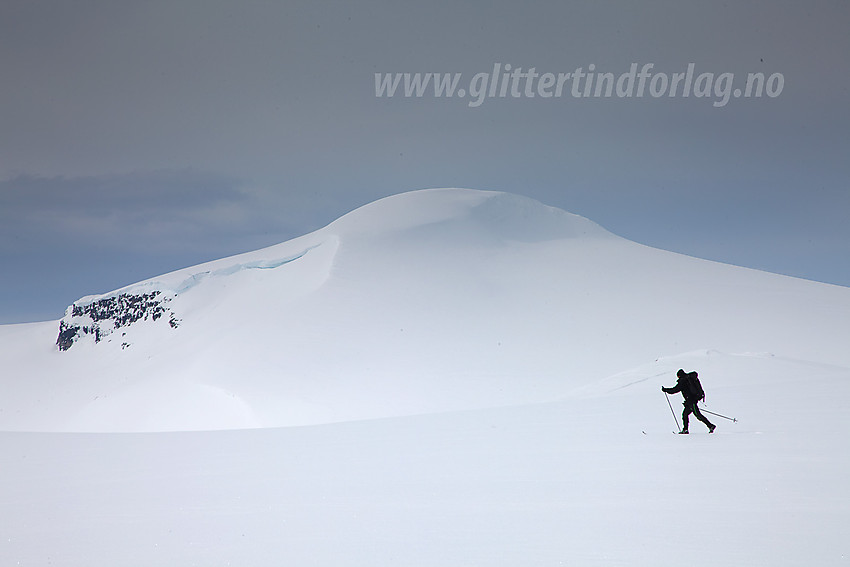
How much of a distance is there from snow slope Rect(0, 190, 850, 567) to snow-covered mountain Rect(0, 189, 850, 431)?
212 millimetres

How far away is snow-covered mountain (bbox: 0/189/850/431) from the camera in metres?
32.9

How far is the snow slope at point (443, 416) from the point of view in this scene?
5699 millimetres

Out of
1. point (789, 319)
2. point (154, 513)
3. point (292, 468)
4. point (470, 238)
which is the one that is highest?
point (470, 238)

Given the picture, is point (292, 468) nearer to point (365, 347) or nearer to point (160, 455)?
point (160, 455)

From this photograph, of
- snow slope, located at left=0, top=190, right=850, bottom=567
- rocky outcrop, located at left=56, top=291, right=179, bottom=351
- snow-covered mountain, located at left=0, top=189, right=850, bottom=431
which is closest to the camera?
snow slope, located at left=0, top=190, right=850, bottom=567

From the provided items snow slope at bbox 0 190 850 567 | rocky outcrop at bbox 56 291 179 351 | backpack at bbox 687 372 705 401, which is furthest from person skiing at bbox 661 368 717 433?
rocky outcrop at bbox 56 291 179 351

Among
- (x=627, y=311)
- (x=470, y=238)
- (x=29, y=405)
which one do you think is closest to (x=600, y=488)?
(x=627, y=311)

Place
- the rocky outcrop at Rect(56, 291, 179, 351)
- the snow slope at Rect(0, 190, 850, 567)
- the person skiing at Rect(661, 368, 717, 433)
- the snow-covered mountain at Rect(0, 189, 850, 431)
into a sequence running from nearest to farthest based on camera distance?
the snow slope at Rect(0, 190, 850, 567) → the person skiing at Rect(661, 368, 717, 433) → the snow-covered mountain at Rect(0, 189, 850, 431) → the rocky outcrop at Rect(56, 291, 179, 351)

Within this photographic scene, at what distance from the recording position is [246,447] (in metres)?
11.5

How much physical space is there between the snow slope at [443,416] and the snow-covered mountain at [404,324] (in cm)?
21

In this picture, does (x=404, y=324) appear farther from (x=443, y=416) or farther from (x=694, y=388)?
(x=694, y=388)

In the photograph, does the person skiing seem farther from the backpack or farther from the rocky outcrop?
the rocky outcrop

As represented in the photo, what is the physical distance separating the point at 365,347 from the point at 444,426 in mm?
23940

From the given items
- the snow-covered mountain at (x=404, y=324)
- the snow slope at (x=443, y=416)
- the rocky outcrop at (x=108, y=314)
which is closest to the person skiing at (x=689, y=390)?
the snow slope at (x=443, y=416)
